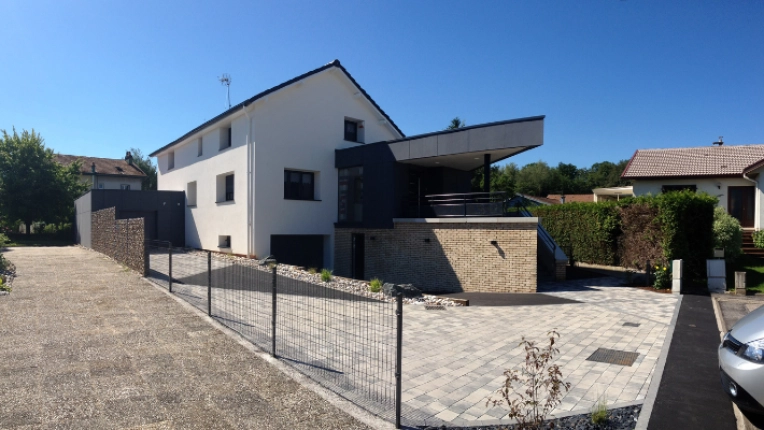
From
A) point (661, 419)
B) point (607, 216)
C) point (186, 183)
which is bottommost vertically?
point (661, 419)

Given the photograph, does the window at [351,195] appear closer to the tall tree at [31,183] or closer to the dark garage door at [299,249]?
the dark garage door at [299,249]

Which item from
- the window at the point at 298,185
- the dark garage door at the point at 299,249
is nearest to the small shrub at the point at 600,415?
the dark garage door at the point at 299,249

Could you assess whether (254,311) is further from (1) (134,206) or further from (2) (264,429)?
(1) (134,206)

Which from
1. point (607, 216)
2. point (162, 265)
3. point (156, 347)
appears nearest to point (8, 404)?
point (156, 347)

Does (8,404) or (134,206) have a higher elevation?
(134,206)

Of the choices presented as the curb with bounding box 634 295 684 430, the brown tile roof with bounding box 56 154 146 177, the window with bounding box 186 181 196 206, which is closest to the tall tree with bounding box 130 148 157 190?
the brown tile roof with bounding box 56 154 146 177

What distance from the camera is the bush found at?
16.1 m

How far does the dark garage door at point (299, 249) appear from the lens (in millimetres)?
18406

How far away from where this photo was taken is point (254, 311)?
8.25m

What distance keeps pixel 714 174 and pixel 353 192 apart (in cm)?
1785

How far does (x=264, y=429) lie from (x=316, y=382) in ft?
3.91

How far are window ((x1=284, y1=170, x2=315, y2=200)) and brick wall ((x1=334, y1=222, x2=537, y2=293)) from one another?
2.80 m

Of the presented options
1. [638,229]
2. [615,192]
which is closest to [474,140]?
[638,229]

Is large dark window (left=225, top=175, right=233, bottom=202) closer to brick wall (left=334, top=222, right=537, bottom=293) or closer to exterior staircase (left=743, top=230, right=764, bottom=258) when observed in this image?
brick wall (left=334, top=222, right=537, bottom=293)
